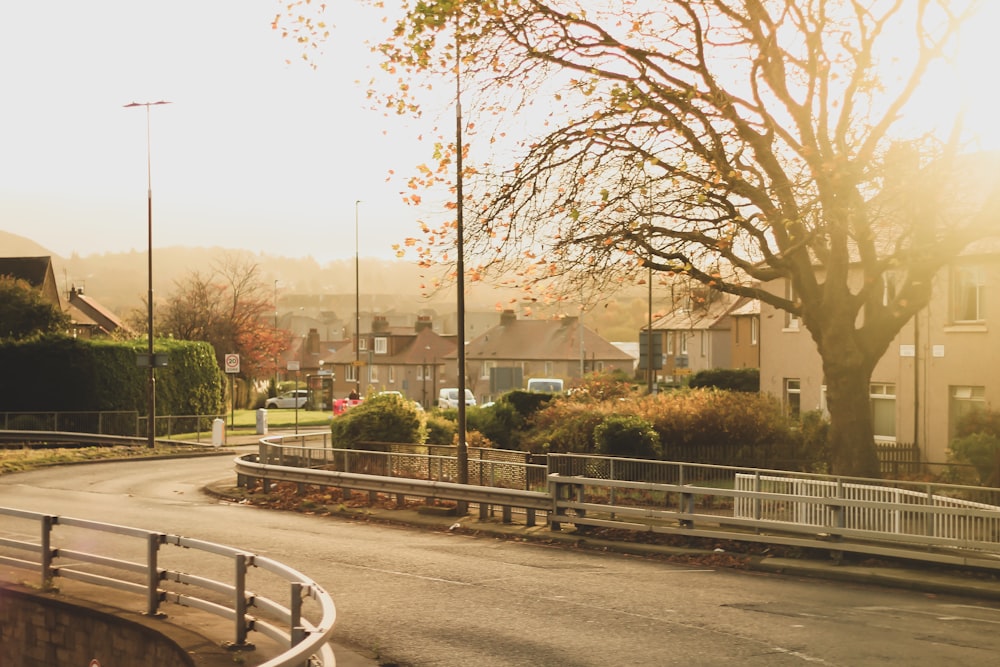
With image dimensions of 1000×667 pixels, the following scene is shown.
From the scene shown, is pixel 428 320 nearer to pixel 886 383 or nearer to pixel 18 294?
pixel 18 294

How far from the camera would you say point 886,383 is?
35.6m

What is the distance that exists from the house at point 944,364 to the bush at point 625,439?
8.44 m

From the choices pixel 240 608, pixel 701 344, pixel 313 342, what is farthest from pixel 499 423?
pixel 313 342

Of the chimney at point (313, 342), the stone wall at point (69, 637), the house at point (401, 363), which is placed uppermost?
the chimney at point (313, 342)

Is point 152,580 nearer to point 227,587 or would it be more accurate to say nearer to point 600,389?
Result: point 227,587

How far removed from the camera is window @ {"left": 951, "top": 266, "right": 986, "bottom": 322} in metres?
31.9

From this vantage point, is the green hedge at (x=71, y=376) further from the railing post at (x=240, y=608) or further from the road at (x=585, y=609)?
the railing post at (x=240, y=608)

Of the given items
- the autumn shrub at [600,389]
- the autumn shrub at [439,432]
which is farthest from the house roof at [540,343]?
the autumn shrub at [439,432]

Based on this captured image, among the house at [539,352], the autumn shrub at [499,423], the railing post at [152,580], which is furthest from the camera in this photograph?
the house at [539,352]

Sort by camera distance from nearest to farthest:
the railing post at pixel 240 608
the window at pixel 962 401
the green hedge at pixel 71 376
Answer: the railing post at pixel 240 608 → the window at pixel 962 401 → the green hedge at pixel 71 376

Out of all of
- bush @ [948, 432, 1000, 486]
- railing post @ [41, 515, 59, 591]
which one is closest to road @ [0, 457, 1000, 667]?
railing post @ [41, 515, 59, 591]

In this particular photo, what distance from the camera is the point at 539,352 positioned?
95.1 meters

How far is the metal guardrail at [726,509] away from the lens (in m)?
13.5

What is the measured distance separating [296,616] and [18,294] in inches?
1983
